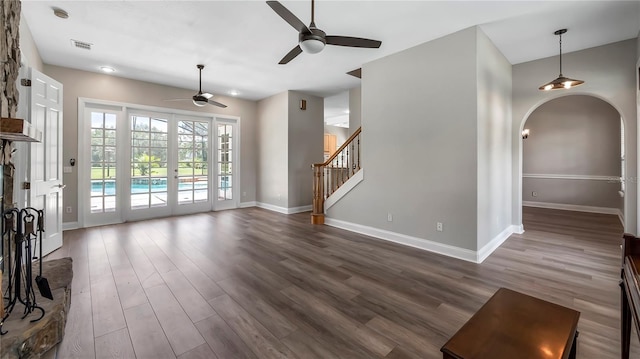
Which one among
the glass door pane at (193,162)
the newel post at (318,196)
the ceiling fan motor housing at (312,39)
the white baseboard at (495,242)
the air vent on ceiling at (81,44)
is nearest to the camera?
the ceiling fan motor housing at (312,39)

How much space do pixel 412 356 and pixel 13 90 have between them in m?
3.58

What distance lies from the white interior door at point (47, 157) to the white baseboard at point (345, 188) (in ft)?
13.5

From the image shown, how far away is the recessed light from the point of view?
3.04 metres

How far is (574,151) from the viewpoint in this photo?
257 inches

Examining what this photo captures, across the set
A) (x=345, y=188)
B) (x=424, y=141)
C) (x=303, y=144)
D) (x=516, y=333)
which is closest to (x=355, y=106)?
(x=303, y=144)

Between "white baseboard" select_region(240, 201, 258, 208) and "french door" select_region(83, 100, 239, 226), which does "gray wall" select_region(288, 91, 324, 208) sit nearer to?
"white baseboard" select_region(240, 201, 258, 208)

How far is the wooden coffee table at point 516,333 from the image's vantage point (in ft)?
3.60

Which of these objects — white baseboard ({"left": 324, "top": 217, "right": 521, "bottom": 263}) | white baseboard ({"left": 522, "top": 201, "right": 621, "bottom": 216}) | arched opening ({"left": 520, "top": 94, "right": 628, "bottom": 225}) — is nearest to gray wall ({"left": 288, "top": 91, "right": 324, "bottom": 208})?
white baseboard ({"left": 324, "top": 217, "right": 521, "bottom": 263})

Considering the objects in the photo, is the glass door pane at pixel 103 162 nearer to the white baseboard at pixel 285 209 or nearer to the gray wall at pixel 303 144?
the white baseboard at pixel 285 209

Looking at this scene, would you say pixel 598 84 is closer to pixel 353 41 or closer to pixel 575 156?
pixel 575 156

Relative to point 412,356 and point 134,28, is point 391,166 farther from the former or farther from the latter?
point 134,28

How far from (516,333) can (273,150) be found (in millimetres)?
6116

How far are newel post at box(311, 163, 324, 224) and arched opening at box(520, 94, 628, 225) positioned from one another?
4.46m

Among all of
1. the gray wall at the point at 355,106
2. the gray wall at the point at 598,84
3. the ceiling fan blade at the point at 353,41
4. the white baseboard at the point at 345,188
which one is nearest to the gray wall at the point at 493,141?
the gray wall at the point at 598,84
